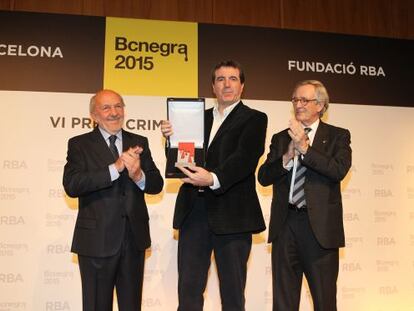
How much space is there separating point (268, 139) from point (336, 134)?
155 cm

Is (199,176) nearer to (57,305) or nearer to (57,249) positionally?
(57,249)

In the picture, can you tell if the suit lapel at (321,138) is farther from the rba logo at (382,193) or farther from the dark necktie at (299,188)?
the rba logo at (382,193)

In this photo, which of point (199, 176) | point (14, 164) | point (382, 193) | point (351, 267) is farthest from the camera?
point (382, 193)

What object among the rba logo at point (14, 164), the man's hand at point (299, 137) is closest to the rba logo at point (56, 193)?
the rba logo at point (14, 164)

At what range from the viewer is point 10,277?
3605 mm

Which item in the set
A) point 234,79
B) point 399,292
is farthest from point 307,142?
point 399,292

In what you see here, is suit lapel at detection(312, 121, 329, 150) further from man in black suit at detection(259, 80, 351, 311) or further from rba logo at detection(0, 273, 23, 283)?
rba logo at detection(0, 273, 23, 283)

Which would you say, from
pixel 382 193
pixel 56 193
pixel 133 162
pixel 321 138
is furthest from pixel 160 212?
pixel 382 193

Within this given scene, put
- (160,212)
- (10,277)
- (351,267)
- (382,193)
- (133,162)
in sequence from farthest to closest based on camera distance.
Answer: (382,193) < (351,267) < (160,212) < (10,277) < (133,162)

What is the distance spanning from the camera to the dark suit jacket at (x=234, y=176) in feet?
7.64

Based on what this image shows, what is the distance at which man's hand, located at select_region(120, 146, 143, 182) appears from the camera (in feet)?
7.74

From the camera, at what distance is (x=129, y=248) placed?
242 cm

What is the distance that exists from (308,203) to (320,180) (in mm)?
159

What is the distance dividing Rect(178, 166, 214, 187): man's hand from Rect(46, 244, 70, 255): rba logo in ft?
6.30
